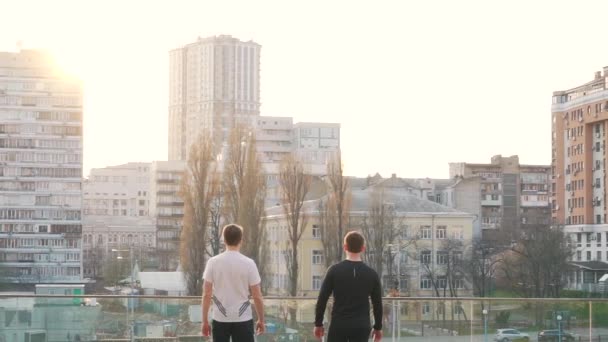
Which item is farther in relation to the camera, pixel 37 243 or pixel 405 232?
pixel 37 243

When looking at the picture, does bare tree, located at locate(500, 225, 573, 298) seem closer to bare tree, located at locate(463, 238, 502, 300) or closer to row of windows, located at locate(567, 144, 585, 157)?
bare tree, located at locate(463, 238, 502, 300)

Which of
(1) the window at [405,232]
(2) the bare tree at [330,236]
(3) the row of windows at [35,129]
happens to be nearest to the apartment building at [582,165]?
(1) the window at [405,232]

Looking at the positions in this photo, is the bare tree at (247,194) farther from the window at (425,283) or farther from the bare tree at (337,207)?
the window at (425,283)

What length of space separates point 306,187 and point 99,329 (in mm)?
45768

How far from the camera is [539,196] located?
140 metres

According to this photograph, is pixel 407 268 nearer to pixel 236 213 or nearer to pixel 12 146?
pixel 236 213

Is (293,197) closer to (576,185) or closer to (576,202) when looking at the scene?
(576,185)

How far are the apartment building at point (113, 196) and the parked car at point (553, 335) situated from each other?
517 feet

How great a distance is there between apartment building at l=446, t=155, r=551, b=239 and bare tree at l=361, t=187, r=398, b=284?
59476mm

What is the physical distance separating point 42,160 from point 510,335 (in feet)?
302

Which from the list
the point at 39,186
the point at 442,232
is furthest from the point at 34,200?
the point at 442,232

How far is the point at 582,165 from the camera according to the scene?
89062 millimetres

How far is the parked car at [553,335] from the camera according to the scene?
48.5ft

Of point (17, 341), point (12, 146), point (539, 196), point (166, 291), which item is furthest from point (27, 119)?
point (17, 341)
